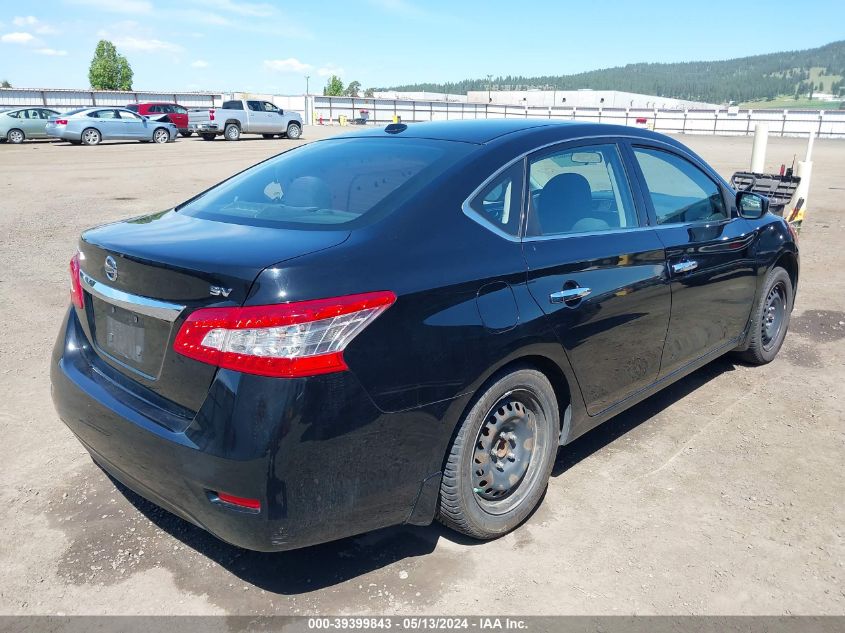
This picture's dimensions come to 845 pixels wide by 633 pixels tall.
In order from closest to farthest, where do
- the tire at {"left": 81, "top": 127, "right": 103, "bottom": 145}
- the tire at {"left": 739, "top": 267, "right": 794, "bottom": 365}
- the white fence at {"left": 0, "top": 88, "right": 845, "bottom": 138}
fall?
1. the tire at {"left": 739, "top": 267, "right": 794, "bottom": 365}
2. the tire at {"left": 81, "top": 127, "right": 103, "bottom": 145}
3. the white fence at {"left": 0, "top": 88, "right": 845, "bottom": 138}

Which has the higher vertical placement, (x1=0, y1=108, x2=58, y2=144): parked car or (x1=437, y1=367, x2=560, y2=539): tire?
(x1=0, y1=108, x2=58, y2=144): parked car

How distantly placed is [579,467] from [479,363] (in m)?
1.41

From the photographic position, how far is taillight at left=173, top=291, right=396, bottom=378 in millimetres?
2229

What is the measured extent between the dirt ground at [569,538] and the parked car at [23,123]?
27.7m

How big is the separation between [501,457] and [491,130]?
1577 millimetres

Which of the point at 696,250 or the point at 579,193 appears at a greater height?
the point at 579,193

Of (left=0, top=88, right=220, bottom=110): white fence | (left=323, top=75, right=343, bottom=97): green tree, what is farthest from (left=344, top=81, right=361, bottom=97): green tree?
(left=0, top=88, right=220, bottom=110): white fence

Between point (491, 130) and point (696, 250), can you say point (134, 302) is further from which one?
point (696, 250)

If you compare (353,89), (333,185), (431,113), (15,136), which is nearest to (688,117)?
(431,113)

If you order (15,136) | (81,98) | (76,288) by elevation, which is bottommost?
(76,288)

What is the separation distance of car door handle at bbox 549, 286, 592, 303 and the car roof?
0.78 meters

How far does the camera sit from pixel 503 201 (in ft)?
9.83

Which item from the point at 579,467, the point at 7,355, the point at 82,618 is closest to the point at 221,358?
the point at 82,618

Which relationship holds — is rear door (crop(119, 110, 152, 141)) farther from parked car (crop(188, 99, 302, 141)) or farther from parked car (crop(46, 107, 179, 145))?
parked car (crop(188, 99, 302, 141))
